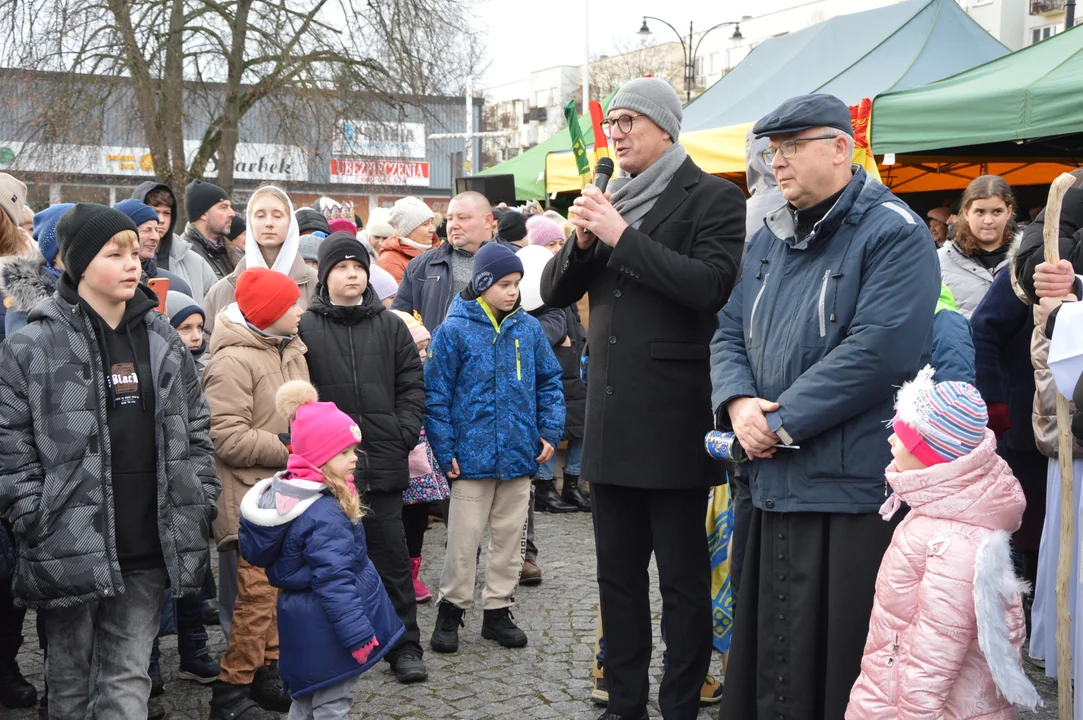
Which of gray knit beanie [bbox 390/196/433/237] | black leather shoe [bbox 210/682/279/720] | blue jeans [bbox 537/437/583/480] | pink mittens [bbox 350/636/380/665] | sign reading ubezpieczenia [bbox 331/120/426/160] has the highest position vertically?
sign reading ubezpieczenia [bbox 331/120/426/160]

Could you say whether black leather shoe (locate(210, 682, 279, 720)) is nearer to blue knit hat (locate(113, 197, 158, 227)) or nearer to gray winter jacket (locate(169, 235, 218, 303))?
blue knit hat (locate(113, 197, 158, 227))

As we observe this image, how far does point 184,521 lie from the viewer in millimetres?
3781

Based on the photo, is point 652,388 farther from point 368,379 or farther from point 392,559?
point 392,559

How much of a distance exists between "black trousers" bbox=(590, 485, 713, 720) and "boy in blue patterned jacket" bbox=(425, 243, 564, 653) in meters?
1.21

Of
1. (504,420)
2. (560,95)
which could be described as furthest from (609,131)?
(560,95)

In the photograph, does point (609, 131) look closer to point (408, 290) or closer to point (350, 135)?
point (408, 290)

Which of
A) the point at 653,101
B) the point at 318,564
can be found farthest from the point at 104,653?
the point at 653,101

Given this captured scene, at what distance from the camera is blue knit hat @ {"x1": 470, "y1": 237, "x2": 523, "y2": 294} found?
5.29 meters

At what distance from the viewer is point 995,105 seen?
25.6ft

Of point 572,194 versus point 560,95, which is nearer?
point 572,194

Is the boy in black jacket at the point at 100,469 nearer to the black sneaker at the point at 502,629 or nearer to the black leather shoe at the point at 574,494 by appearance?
the black sneaker at the point at 502,629

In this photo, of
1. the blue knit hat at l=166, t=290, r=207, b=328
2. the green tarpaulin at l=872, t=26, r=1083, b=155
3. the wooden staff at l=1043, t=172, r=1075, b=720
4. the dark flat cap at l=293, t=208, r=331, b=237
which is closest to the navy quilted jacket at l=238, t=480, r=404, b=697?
the blue knit hat at l=166, t=290, r=207, b=328

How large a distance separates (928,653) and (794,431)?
2.29ft

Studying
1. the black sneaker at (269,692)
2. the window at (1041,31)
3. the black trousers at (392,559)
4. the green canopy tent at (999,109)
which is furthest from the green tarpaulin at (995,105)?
the window at (1041,31)
